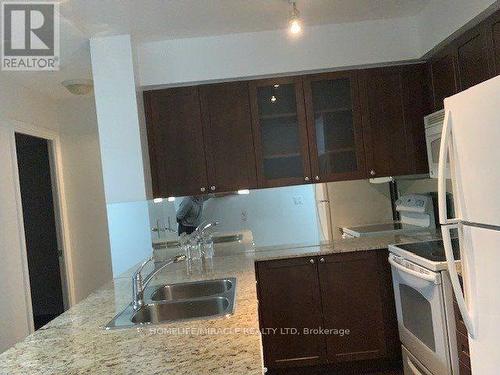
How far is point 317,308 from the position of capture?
9.36 feet

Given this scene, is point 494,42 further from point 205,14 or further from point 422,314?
point 205,14

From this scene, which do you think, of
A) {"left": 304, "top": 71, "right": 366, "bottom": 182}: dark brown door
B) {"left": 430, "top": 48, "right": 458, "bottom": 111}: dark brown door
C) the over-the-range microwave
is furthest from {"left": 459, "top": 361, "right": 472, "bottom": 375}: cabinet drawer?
{"left": 430, "top": 48, "right": 458, "bottom": 111}: dark brown door

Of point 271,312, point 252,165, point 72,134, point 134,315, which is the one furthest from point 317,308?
point 72,134

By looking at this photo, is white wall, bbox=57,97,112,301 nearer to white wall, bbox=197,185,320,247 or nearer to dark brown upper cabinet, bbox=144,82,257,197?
dark brown upper cabinet, bbox=144,82,257,197

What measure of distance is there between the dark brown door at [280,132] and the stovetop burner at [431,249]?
2.98 feet

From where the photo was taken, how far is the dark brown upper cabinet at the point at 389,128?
10.3 feet

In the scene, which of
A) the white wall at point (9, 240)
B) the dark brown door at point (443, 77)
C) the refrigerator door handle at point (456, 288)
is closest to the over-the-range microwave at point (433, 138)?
the dark brown door at point (443, 77)

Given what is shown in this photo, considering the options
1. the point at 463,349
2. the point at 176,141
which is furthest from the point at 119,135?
the point at 463,349

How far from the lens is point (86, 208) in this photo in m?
4.22

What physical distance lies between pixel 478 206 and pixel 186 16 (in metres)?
2.05

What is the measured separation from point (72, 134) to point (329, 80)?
2678 mm

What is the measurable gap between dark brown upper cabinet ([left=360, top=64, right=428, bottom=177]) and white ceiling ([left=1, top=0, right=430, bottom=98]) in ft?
1.62

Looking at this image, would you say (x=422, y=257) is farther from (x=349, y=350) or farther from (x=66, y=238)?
(x=66, y=238)

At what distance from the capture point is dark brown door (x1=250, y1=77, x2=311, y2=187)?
10.3 ft
